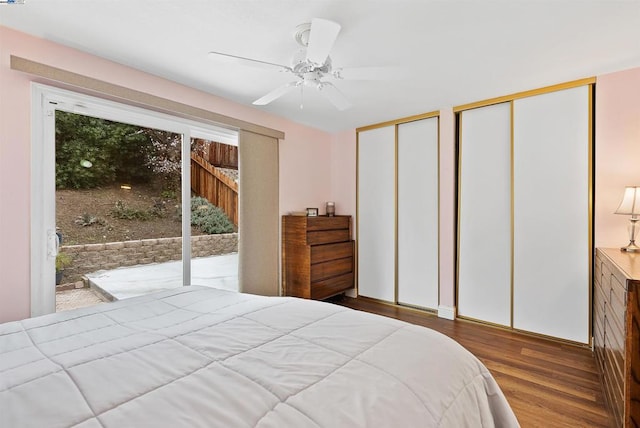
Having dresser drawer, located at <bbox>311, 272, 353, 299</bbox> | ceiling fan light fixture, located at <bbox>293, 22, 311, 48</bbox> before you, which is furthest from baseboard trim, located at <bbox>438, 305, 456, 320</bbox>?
ceiling fan light fixture, located at <bbox>293, 22, 311, 48</bbox>

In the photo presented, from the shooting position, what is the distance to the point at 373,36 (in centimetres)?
201

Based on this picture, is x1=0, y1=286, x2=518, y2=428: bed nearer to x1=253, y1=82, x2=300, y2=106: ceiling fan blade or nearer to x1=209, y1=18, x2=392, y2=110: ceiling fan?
x1=209, y1=18, x2=392, y2=110: ceiling fan

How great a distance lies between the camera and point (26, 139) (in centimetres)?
201

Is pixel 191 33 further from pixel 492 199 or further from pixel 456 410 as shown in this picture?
pixel 492 199

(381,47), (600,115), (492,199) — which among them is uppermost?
(381,47)

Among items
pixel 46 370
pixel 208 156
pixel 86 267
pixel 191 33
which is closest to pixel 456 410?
pixel 46 370

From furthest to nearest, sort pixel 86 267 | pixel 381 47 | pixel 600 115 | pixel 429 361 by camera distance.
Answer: pixel 600 115, pixel 86 267, pixel 381 47, pixel 429 361

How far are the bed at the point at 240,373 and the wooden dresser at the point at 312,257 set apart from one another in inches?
79.8

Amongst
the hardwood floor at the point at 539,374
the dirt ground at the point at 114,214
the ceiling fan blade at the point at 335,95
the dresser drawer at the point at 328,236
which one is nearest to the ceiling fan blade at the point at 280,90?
the ceiling fan blade at the point at 335,95

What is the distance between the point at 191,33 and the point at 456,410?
95.1 inches

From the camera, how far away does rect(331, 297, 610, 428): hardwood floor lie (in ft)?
5.94

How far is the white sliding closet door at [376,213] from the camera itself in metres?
3.97

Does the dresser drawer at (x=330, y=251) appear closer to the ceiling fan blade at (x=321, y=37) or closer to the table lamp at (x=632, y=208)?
the ceiling fan blade at (x=321, y=37)

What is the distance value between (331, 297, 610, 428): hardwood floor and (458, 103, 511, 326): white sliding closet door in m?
0.28
